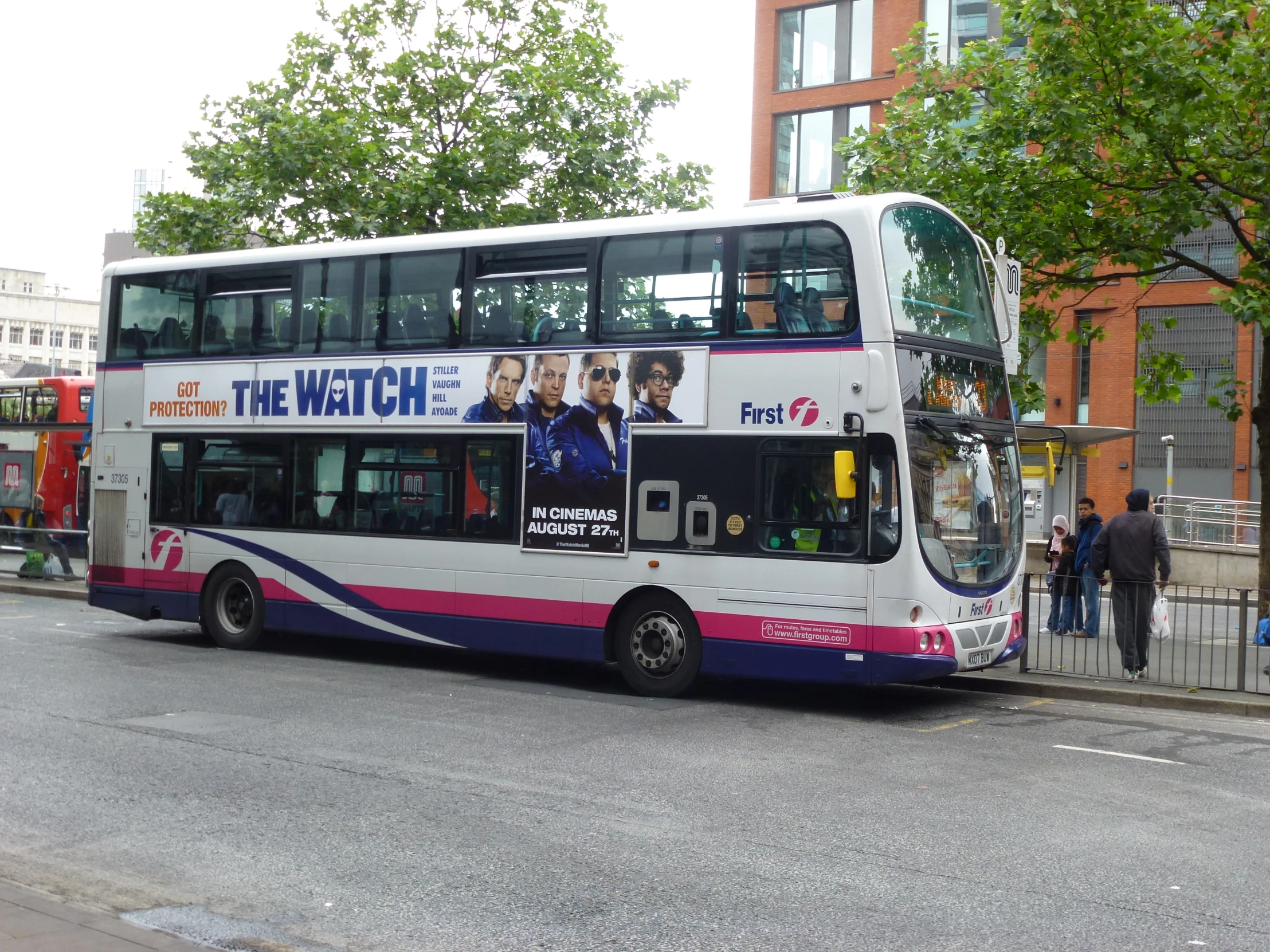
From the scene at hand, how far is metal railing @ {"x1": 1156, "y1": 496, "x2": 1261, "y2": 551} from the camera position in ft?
101

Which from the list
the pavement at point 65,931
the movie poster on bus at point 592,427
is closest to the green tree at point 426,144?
the movie poster on bus at point 592,427

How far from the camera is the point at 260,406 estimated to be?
46.7ft

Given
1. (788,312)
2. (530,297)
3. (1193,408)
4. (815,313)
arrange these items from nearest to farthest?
(815,313)
(788,312)
(530,297)
(1193,408)

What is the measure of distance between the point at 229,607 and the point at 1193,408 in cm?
2952

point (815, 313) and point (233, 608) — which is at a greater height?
point (815, 313)

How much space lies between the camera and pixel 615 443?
11914mm

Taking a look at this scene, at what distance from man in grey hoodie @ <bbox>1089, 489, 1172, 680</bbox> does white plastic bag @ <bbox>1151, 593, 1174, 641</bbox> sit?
0.47 ft

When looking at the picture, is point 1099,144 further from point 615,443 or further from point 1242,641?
point 615,443

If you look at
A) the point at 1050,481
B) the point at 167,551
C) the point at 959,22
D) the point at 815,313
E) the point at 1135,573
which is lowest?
the point at 167,551

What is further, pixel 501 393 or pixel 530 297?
pixel 501 393

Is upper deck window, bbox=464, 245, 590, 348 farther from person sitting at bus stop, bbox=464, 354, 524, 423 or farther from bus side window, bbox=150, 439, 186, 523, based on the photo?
bus side window, bbox=150, 439, 186, 523

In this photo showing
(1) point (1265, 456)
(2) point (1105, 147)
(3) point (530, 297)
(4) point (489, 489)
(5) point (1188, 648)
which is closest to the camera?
(3) point (530, 297)

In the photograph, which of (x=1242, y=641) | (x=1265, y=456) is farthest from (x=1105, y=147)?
(x=1242, y=641)

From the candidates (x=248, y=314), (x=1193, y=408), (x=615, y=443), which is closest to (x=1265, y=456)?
(x=615, y=443)
